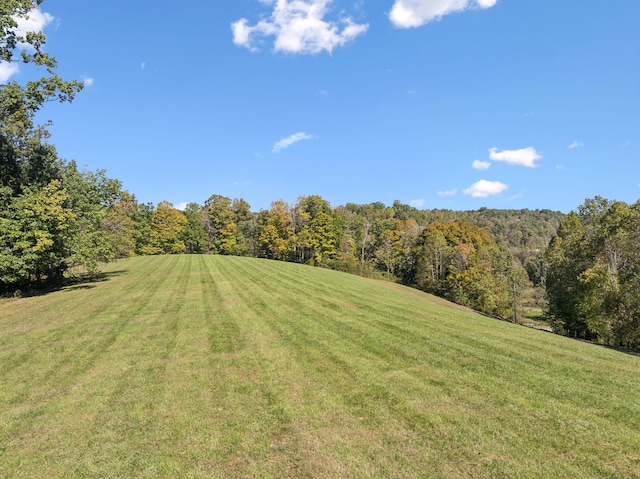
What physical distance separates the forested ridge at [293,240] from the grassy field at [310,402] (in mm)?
13297

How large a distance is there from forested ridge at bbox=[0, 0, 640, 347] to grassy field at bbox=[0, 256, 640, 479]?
43.6ft

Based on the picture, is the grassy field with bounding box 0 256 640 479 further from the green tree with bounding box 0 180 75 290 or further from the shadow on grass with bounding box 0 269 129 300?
the shadow on grass with bounding box 0 269 129 300

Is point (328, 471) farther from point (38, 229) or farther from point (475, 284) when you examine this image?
point (475, 284)

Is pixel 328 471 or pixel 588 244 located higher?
pixel 588 244

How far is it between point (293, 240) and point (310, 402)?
189ft

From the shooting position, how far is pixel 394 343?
1177 centimetres

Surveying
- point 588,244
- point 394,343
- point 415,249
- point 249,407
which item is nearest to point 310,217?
point 415,249

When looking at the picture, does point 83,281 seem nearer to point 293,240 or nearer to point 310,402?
point 310,402

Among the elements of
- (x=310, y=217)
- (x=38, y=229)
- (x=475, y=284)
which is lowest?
(x=475, y=284)

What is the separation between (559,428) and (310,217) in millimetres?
61054

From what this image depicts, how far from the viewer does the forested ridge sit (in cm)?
2325

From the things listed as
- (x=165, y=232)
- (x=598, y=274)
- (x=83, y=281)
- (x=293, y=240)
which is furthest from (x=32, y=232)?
(x=165, y=232)

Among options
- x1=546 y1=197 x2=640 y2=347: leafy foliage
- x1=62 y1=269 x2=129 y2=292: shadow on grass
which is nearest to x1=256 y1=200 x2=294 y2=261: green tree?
x1=62 y1=269 x2=129 y2=292: shadow on grass

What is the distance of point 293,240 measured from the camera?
213 feet
